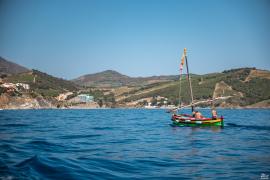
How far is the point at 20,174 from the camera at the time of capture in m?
19.6

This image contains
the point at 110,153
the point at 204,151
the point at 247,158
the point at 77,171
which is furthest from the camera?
the point at 204,151

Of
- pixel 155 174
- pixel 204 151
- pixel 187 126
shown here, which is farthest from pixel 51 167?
pixel 187 126

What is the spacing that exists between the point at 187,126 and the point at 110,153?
4358cm

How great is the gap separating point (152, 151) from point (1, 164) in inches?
572

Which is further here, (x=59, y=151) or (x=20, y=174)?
(x=59, y=151)

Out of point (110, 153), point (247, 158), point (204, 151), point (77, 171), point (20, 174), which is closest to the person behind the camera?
point (20, 174)

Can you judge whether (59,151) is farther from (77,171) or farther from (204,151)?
(204,151)

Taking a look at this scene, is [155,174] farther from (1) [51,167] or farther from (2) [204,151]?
(2) [204,151]

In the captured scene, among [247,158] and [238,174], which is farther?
[247,158]

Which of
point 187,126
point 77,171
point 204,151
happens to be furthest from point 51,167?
point 187,126

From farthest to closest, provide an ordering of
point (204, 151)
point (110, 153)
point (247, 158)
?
point (204, 151), point (110, 153), point (247, 158)

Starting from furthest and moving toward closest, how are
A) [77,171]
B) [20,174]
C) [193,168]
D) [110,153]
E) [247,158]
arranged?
[110,153] < [247,158] < [193,168] < [77,171] < [20,174]

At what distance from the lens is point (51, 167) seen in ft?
71.6

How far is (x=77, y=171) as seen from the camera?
21000 mm
